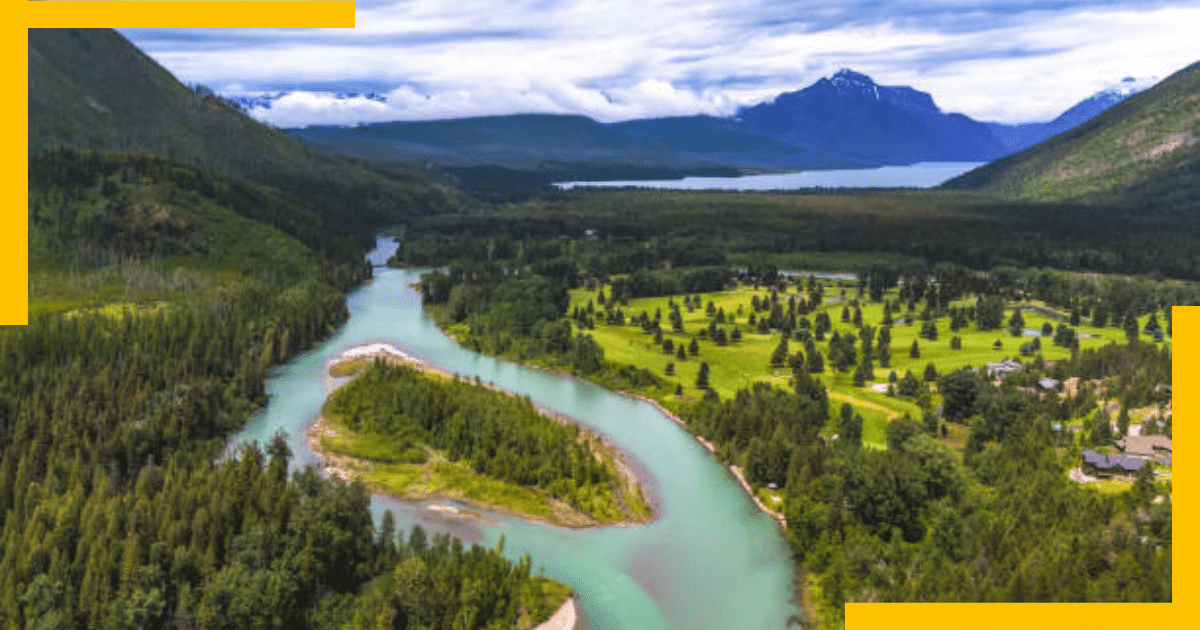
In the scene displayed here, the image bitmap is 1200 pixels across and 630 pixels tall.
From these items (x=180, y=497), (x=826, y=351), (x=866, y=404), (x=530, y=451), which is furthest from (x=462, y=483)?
(x=826, y=351)

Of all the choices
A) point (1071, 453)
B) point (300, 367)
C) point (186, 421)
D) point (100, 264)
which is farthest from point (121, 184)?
point (1071, 453)

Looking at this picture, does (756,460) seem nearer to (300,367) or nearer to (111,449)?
(111,449)

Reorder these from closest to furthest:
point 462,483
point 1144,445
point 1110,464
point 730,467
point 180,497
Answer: point 180,497
point 1110,464
point 1144,445
point 462,483
point 730,467

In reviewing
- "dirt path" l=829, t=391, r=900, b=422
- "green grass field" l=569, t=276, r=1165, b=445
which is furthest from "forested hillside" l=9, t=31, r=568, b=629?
"dirt path" l=829, t=391, r=900, b=422

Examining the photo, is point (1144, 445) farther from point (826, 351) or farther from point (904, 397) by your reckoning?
point (826, 351)

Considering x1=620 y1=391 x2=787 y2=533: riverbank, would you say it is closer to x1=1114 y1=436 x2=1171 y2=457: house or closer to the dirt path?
the dirt path
